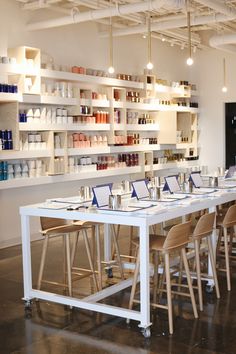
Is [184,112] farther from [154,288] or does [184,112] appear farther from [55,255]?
[154,288]

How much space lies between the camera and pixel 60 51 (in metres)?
7.43

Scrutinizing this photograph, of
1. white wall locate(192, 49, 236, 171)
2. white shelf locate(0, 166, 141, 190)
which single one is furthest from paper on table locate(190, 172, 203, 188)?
white wall locate(192, 49, 236, 171)

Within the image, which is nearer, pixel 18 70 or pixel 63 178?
pixel 18 70

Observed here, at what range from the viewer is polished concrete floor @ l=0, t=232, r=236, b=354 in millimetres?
3494

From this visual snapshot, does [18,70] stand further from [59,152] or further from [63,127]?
[59,152]

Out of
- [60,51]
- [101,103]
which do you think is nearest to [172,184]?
[101,103]

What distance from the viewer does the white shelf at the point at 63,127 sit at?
258 inches

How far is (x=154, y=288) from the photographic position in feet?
14.0

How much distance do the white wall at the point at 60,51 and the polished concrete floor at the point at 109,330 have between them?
2.32 meters

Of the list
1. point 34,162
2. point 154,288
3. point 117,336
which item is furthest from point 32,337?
point 34,162

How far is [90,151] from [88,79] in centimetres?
106

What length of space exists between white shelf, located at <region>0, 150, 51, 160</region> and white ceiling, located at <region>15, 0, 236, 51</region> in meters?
1.69

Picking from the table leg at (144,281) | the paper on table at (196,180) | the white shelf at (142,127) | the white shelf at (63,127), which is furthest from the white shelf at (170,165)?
the table leg at (144,281)

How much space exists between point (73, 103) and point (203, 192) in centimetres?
280
